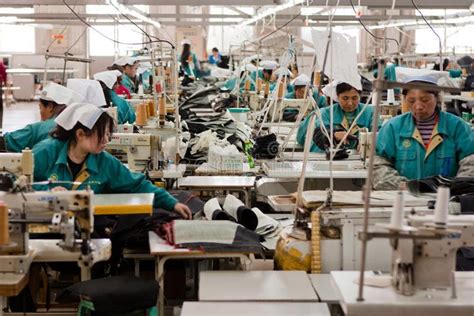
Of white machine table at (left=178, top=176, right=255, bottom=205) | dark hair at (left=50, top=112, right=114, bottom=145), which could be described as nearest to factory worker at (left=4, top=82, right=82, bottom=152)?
white machine table at (left=178, top=176, right=255, bottom=205)

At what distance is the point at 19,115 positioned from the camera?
16547mm

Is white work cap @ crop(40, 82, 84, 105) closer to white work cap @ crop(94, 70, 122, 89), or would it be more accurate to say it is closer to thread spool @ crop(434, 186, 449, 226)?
white work cap @ crop(94, 70, 122, 89)

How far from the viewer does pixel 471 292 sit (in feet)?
9.04

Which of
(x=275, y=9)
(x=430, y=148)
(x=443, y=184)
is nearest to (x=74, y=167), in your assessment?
(x=443, y=184)

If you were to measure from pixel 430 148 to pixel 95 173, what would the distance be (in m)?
1.93

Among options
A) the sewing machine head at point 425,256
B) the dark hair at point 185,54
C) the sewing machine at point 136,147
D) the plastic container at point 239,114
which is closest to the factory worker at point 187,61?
the dark hair at point 185,54

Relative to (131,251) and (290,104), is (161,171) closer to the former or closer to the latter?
(131,251)

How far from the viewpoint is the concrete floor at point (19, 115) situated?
14.2m

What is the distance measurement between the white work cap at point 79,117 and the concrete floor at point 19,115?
354 inches

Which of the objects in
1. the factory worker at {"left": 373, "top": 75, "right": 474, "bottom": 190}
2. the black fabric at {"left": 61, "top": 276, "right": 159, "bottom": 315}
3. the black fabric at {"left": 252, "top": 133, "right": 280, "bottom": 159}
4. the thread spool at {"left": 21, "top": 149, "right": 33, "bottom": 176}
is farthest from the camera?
the black fabric at {"left": 252, "top": 133, "right": 280, "bottom": 159}

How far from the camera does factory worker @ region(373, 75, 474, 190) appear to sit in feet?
15.1

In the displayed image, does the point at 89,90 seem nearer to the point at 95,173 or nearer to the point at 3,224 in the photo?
the point at 95,173

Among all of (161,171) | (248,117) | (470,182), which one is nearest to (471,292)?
(470,182)

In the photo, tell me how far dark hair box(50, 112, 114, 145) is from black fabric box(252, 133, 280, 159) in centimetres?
210
